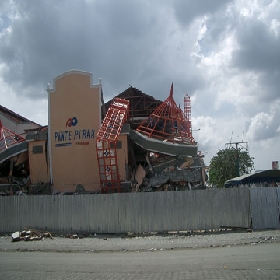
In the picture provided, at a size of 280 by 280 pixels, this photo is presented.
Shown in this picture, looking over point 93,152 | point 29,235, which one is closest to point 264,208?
point 29,235

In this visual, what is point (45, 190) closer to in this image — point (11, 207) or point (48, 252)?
point (11, 207)

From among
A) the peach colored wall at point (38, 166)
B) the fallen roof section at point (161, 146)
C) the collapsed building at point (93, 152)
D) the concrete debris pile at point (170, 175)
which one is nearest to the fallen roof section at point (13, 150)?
the collapsed building at point (93, 152)

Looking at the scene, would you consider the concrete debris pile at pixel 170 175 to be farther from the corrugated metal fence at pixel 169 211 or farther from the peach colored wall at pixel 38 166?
the corrugated metal fence at pixel 169 211

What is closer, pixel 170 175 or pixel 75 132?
pixel 170 175

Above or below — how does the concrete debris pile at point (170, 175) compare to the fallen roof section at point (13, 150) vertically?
below

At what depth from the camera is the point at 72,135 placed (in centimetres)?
2783

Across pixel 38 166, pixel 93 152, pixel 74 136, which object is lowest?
pixel 38 166

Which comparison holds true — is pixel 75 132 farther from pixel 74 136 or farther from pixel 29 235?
pixel 29 235

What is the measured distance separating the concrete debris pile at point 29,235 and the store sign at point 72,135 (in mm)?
10135

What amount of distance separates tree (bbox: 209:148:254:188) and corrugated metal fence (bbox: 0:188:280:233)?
130ft

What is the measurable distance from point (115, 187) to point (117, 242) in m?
10.2

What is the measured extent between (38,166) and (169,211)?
49.0 feet

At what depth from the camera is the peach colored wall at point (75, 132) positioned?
27.5 m

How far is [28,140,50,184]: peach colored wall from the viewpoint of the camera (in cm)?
2886
